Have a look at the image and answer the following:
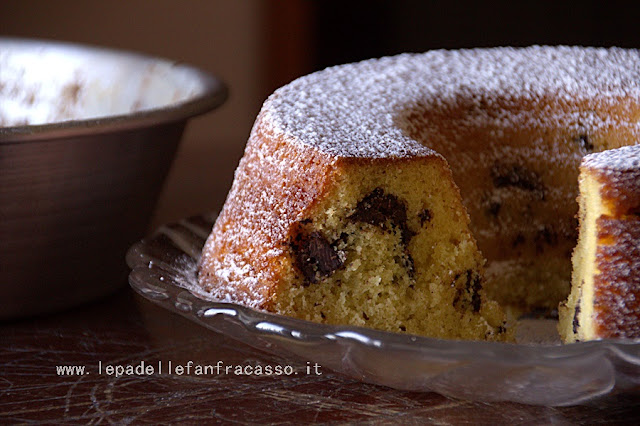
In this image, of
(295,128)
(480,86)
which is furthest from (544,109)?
(295,128)

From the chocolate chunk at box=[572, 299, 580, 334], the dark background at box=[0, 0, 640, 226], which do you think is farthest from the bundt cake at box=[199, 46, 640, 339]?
the dark background at box=[0, 0, 640, 226]

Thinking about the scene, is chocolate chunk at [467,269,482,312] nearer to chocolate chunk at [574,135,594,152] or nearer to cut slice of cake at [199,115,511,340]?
cut slice of cake at [199,115,511,340]

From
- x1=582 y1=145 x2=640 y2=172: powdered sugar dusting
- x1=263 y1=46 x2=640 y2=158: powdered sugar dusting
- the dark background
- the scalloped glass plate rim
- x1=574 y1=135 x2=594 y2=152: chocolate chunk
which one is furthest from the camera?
the dark background

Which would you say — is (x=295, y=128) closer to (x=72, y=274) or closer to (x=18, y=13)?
(x=72, y=274)

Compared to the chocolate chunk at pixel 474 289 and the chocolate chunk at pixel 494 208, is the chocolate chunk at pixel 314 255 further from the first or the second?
the chocolate chunk at pixel 494 208

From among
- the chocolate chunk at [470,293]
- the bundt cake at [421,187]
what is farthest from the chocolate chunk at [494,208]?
the chocolate chunk at [470,293]

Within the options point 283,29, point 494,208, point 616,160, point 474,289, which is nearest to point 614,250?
point 616,160
